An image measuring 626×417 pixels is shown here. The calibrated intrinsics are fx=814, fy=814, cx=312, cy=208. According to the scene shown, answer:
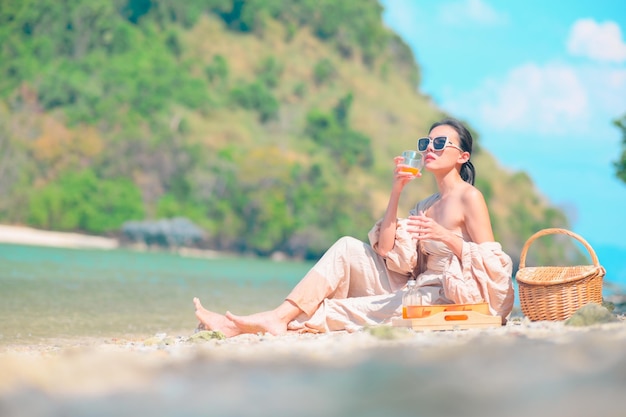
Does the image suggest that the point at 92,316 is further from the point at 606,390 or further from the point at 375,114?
the point at 375,114

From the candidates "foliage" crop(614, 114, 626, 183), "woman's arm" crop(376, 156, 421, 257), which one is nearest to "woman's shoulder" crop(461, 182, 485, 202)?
"woman's arm" crop(376, 156, 421, 257)

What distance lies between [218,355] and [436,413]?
154 centimetres

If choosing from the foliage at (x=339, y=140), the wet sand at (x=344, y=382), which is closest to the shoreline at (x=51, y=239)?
the foliage at (x=339, y=140)

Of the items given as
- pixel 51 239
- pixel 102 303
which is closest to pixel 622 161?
pixel 102 303

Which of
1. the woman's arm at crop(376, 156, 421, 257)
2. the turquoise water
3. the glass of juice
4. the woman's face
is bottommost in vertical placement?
the turquoise water

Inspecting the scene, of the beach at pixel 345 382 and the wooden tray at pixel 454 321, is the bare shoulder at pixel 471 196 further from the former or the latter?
the beach at pixel 345 382

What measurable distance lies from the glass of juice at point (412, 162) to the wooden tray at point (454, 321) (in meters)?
1.01

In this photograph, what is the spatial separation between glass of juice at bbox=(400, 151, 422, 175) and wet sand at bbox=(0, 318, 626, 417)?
84.0 inches

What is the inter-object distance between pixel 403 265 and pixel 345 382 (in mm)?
3049

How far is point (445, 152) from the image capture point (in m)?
5.89

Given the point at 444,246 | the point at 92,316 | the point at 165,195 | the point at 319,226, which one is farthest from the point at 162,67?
the point at 444,246

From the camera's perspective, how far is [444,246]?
5664 mm

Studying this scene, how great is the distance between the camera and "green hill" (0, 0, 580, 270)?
49656 mm

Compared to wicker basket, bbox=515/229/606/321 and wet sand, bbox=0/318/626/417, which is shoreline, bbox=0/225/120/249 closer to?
wicker basket, bbox=515/229/606/321
